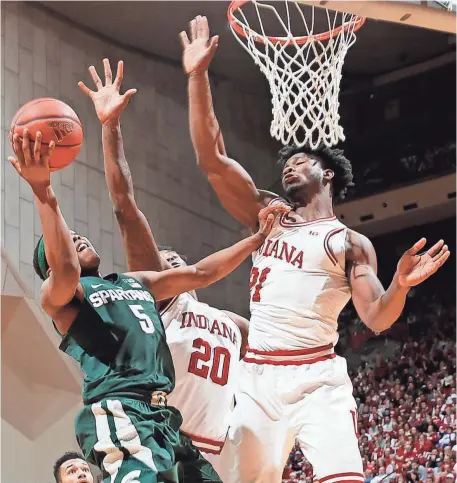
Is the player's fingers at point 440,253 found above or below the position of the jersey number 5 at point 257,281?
above

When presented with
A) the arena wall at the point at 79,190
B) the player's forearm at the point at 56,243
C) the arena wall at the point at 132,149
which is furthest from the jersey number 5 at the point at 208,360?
the arena wall at the point at 132,149

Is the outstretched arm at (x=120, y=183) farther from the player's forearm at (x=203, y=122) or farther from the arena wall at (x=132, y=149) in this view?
the arena wall at (x=132, y=149)

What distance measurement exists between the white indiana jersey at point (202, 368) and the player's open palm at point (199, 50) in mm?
1254

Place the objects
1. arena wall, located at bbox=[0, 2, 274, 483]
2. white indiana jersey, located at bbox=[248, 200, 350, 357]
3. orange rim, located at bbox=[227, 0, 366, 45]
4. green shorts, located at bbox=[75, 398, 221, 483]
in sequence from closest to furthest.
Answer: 1. green shorts, located at bbox=[75, 398, 221, 483]
2. white indiana jersey, located at bbox=[248, 200, 350, 357]
3. orange rim, located at bbox=[227, 0, 366, 45]
4. arena wall, located at bbox=[0, 2, 274, 483]

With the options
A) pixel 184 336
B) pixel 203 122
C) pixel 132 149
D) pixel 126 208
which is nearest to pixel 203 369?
pixel 184 336

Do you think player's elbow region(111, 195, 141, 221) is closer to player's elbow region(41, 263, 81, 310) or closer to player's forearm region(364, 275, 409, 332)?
player's elbow region(41, 263, 81, 310)

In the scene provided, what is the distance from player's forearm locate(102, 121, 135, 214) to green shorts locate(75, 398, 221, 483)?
4.57ft

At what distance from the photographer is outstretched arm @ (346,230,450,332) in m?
4.56

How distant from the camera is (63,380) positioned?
1305 cm

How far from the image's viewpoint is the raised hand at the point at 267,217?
4.96m

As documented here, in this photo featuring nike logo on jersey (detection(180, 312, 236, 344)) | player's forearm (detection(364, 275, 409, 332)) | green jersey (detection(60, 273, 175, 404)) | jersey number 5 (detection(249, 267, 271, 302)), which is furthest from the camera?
nike logo on jersey (detection(180, 312, 236, 344))

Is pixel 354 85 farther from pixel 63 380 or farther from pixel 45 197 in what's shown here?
pixel 45 197

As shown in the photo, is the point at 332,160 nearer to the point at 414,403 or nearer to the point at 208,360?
the point at 208,360

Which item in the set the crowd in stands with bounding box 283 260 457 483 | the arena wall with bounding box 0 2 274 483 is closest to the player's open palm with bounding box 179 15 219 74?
the crowd in stands with bounding box 283 260 457 483
